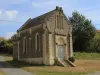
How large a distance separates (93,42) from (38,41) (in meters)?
25.5

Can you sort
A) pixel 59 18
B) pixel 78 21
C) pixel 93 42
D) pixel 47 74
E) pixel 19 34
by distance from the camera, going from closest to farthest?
1. pixel 47 74
2. pixel 59 18
3. pixel 19 34
4. pixel 93 42
5. pixel 78 21

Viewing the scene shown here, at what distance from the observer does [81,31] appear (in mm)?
66250

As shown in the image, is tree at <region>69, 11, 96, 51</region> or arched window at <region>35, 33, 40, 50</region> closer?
arched window at <region>35, 33, 40, 50</region>

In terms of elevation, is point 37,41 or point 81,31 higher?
point 81,31

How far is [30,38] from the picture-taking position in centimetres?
4581

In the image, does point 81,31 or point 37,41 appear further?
point 81,31

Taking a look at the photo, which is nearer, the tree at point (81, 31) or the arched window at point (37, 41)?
the arched window at point (37, 41)

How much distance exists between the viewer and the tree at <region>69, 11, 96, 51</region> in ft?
213

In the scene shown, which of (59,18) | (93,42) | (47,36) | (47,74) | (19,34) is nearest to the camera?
(47,74)

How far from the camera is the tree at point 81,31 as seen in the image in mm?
64812

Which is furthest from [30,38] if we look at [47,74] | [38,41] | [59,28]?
[47,74]

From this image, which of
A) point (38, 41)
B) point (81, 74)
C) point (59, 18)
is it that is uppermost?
point (59, 18)

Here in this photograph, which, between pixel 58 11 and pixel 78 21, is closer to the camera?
pixel 58 11

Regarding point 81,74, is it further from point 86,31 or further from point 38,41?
point 86,31
